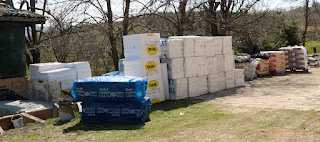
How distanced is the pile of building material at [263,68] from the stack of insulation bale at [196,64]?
4282 millimetres

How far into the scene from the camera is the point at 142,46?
924cm

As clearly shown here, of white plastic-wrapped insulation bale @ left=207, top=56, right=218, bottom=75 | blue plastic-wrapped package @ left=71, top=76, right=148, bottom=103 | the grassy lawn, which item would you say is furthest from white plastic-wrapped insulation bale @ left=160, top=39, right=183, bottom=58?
blue plastic-wrapped package @ left=71, top=76, right=148, bottom=103

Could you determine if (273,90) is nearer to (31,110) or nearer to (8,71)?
(31,110)

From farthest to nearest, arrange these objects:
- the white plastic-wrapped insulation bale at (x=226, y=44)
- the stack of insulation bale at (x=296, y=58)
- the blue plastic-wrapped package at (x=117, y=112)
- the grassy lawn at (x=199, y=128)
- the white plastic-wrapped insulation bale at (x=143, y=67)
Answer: the stack of insulation bale at (x=296, y=58), the white plastic-wrapped insulation bale at (x=226, y=44), the white plastic-wrapped insulation bale at (x=143, y=67), the blue plastic-wrapped package at (x=117, y=112), the grassy lawn at (x=199, y=128)

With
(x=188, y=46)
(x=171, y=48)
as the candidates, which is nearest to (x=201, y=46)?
(x=188, y=46)

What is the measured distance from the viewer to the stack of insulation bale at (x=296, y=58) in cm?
1708

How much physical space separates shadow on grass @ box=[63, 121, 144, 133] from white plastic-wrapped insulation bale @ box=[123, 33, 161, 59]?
2.79 m

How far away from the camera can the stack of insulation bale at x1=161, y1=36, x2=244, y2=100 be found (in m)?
10.0

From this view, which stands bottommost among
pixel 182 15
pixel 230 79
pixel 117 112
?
pixel 117 112

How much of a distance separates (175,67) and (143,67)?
134 cm

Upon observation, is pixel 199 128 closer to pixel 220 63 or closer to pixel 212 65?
pixel 212 65

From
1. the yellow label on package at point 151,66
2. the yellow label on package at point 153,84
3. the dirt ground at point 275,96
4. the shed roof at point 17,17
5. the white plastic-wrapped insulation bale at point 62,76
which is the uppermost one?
the shed roof at point 17,17

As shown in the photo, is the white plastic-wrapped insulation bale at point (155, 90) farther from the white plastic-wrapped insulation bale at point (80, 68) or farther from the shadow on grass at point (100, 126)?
the white plastic-wrapped insulation bale at point (80, 68)

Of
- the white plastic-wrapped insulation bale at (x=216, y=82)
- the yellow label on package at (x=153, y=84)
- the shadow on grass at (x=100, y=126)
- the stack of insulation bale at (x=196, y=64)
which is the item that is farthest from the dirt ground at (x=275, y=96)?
the shadow on grass at (x=100, y=126)
